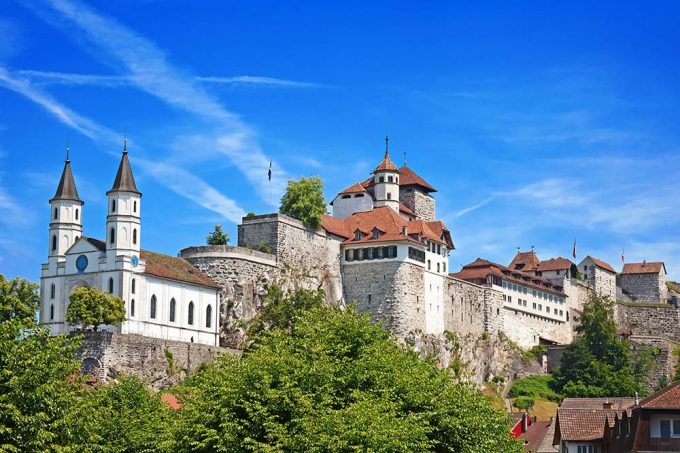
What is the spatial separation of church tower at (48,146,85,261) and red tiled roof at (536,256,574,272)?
73.8 meters

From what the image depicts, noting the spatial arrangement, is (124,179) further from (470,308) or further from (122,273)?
(470,308)

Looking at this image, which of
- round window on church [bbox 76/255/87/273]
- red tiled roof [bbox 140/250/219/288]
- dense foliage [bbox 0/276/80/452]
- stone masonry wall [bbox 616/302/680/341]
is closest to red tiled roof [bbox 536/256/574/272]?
stone masonry wall [bbox 616/302/680/341]

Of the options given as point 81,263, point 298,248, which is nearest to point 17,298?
point 81,263

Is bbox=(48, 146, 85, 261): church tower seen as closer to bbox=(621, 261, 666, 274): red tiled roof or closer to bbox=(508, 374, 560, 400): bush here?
bbox=(508, 374, 560, 400): bush

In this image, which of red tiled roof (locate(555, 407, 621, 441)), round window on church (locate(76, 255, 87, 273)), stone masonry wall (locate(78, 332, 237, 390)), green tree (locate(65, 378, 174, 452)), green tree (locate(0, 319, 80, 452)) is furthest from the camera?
round window on church (locate(76, 255, 87, 273))

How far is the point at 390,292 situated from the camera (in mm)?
133125

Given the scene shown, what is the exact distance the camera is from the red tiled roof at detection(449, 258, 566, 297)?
154000mm

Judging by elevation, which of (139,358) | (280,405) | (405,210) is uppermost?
(405,210)

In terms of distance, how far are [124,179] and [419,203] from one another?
156ft

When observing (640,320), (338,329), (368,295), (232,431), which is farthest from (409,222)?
(232,431)

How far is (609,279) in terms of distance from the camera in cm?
18600

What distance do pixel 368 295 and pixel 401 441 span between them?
72745mm

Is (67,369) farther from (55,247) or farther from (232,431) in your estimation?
(55,247)

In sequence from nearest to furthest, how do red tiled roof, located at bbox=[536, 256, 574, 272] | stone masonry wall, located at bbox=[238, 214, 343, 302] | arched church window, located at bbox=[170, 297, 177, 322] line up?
arched church window, located at bbox=[170, 297, 177, 322]
stone masonry wall, located at bbox=[238, 214, 343, 302]
red tiled roof, located at bbox=[536, 256, 574, 272]
